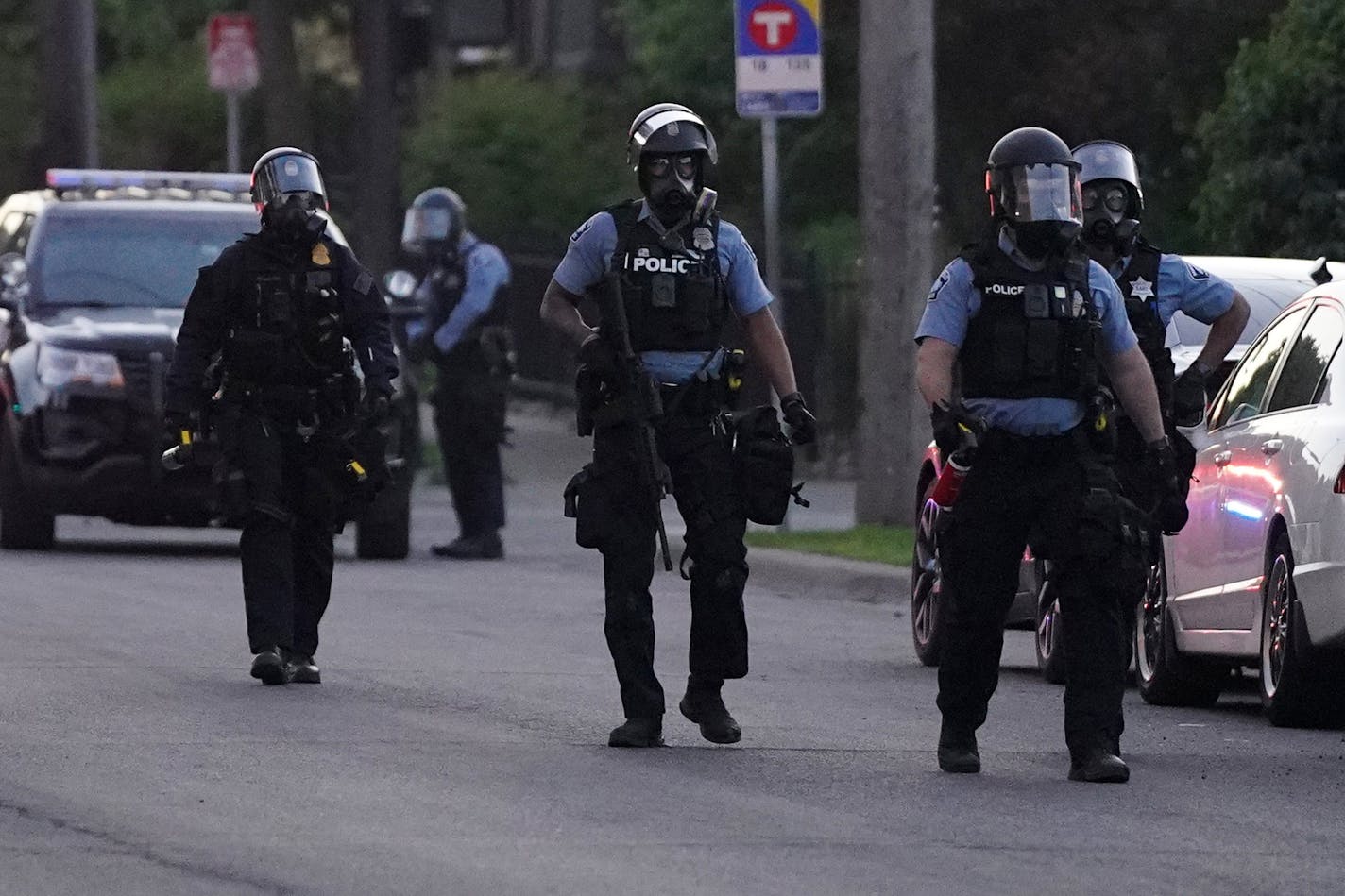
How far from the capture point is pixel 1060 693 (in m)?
12.3

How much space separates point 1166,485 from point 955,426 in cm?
78

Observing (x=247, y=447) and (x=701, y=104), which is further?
(x=701, y=104)

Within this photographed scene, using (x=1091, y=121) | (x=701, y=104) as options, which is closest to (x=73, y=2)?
(x=701, y=104)

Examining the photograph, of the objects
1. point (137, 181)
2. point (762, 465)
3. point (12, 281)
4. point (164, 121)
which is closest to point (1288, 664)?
point (762, 465)

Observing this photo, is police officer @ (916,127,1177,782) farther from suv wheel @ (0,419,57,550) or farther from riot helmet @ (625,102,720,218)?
suv wheel @ (0,419,57,550)

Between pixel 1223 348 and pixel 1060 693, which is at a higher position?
pixel 1223 348

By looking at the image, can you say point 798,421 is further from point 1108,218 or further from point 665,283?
point 1108,218

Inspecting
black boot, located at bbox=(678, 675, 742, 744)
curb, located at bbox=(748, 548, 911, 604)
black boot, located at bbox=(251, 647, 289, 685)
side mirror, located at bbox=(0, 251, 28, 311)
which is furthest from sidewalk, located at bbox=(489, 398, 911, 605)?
black boot, located at bbox=(678, 675, 742, 744)

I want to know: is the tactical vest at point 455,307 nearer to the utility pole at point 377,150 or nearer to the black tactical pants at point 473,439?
the black tactical pants at point 473,439

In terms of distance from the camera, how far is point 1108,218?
10.9 meters

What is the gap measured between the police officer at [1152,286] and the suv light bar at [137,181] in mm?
8359

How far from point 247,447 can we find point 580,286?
216 cm

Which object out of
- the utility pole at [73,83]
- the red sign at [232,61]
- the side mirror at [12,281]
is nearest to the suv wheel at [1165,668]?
the side mirror at [12,281]

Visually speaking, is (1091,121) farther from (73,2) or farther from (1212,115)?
(73,2)
